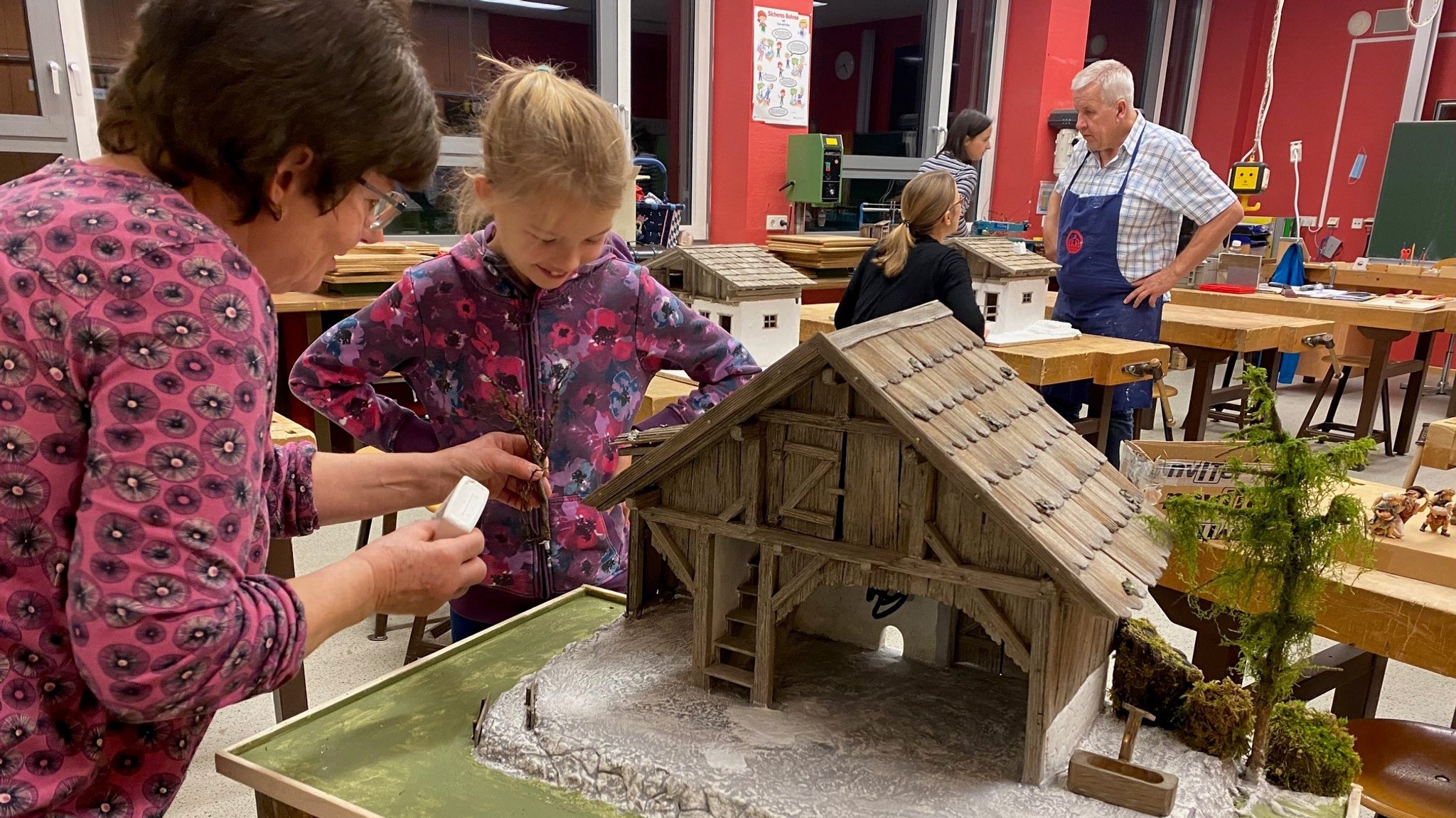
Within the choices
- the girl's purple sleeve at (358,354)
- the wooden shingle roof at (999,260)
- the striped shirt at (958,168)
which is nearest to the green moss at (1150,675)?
the girl's purple sleeve at (358,354)

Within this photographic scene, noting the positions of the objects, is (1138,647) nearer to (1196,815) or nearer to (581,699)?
(1196,815)

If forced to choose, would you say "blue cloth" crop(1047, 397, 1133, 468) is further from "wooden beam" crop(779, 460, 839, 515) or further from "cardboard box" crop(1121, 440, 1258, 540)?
"wooden beam" crop(779, 460, 839, 515)

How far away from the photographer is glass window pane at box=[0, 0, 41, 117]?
480 centimetres

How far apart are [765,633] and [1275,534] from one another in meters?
0.77

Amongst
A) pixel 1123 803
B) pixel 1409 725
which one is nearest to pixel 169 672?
pixel 1123 803

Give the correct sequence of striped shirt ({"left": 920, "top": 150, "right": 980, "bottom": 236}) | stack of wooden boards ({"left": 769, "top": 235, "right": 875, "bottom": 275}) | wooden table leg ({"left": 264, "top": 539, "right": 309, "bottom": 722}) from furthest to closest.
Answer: stack of wooden boards ({"left": 769, "top": 235, "right": 875, "bottom": 275}) → striped shirt ({"left": 920, "top": 150, "right": 980, "bottom": 236}) → wooden table leg ({"left": 264, "top": 539, "right": 309, "bottom": 722})

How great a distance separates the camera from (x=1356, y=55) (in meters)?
10.3

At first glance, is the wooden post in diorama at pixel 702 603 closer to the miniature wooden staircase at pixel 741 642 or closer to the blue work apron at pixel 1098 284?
the miniature wooden staircase at pixel 741 642

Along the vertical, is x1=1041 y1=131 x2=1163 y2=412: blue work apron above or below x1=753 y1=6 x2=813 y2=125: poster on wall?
below

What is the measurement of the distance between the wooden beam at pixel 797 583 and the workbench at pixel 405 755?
1.33ft

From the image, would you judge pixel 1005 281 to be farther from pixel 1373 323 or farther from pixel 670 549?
pixel 670 549

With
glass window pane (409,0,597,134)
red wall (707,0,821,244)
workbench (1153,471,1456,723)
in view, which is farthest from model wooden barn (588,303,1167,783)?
red wall (707,0,821,244)

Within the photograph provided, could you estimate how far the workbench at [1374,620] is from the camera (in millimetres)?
2066

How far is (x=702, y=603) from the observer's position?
1638mm
